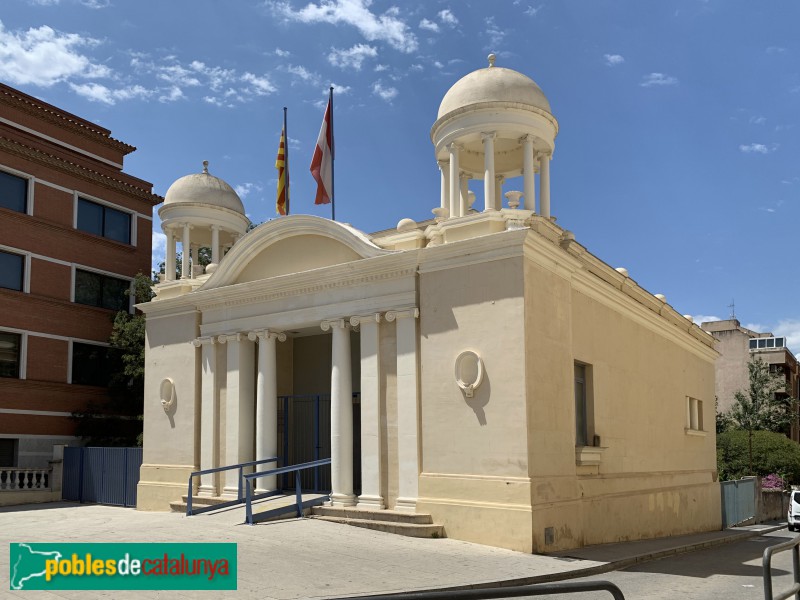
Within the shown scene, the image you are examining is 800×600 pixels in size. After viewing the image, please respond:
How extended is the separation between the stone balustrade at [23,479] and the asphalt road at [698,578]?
18.5 meters

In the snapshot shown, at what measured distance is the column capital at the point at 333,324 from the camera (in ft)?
55.5

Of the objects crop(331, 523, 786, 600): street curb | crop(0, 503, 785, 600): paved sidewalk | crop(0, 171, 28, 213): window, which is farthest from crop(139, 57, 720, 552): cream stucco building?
crop(0, 171, 28, 213): window

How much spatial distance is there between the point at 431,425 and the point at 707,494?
47.6 feet

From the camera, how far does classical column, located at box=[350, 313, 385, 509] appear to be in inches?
624

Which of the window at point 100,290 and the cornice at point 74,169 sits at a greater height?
the cornice at point 74,169

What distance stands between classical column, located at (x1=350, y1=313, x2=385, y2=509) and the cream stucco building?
0.11 feet

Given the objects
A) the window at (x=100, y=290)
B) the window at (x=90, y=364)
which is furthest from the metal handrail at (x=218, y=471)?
the window at (x=100, y=290)

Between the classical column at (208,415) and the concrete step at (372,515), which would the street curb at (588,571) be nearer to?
the concrete step at (372,515)

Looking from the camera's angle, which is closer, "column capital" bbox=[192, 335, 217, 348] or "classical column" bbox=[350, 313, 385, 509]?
"classical column" bbox=[350, 313, 385, 509]

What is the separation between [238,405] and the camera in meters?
18.9

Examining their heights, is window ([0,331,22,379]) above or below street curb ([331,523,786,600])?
above

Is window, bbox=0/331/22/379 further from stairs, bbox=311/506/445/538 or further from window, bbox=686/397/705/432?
window, bbox=686/397/705/432

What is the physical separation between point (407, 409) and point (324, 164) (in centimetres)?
Result: 705

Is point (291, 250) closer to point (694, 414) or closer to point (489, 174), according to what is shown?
point (489, 174)
